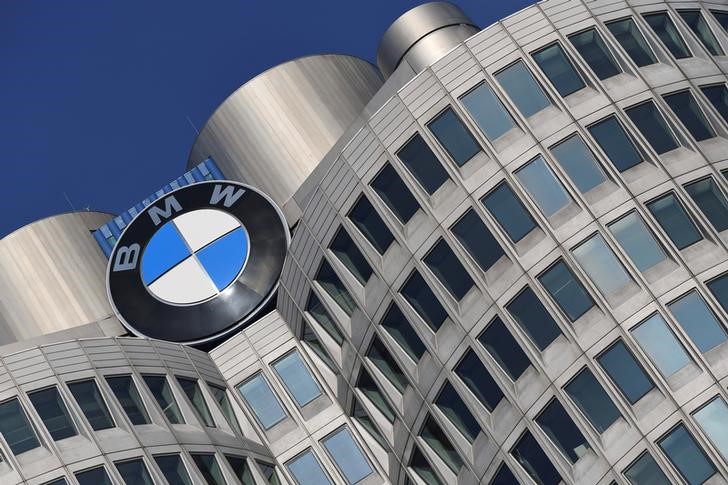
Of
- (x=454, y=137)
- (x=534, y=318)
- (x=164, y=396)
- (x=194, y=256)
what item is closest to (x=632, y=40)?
(x=454, y=137)

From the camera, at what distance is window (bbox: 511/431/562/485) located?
55.3 m

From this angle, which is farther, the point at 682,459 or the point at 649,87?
the point at 649,87

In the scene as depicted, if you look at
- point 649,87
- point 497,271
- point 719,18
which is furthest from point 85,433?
point 719,18

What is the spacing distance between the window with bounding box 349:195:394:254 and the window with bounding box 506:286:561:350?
23.5 ft

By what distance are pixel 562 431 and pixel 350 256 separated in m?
13.5

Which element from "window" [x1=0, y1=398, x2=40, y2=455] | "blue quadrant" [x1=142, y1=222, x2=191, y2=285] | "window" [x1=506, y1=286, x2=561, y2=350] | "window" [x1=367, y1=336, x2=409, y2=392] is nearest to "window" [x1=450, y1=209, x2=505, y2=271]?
"window" [x1=506, y1=286, x2=561, y2=350]

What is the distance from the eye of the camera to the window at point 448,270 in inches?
2293

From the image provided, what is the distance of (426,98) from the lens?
60.3 m

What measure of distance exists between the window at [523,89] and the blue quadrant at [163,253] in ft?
76.7

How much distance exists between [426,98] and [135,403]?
1867cm

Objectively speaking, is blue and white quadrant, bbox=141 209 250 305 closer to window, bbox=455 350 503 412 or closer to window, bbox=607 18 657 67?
window, bbox=455 350 503 412

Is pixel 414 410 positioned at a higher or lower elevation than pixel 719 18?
lower

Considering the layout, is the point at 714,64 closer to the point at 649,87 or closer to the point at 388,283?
the point at 649,87

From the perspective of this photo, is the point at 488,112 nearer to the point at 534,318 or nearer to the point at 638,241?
the point at 638,241
